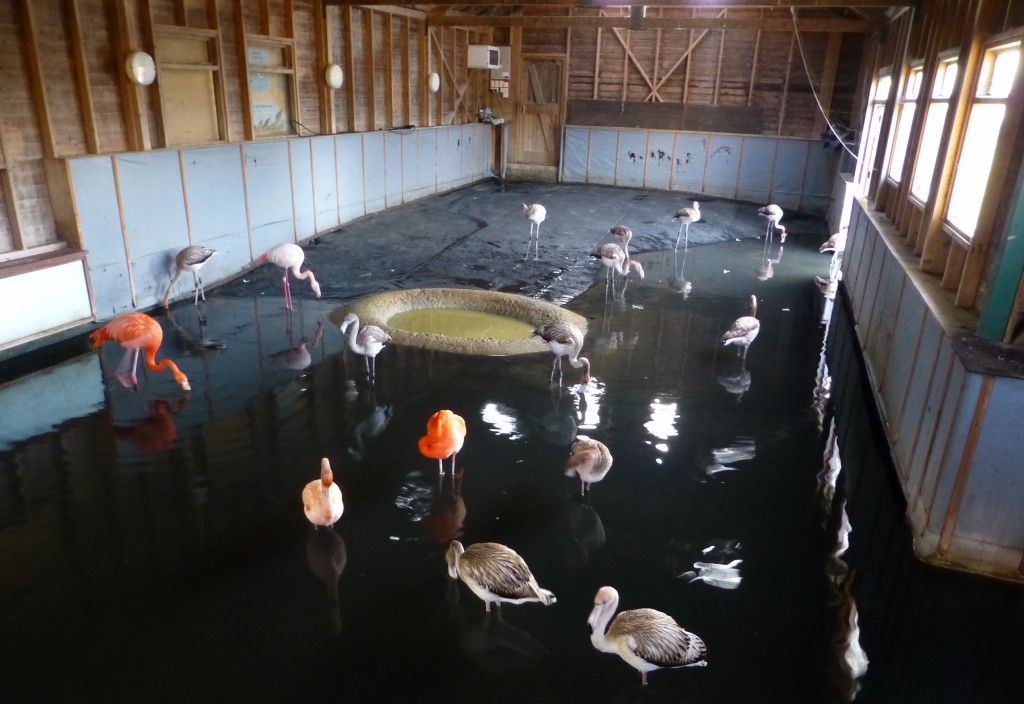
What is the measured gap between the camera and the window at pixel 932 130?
26.5ft

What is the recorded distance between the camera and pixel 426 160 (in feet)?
57.2

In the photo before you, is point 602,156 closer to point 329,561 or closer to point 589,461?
point 589,461

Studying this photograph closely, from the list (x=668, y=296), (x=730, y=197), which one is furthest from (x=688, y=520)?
(x=730, y=197)

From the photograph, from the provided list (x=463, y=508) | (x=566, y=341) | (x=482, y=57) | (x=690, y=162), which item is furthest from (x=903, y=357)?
(x=482, y=57)

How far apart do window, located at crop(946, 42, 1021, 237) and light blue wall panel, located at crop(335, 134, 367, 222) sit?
409 inches

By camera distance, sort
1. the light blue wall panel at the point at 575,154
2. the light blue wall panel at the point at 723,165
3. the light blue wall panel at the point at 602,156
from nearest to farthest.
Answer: the light blue wall panel at the point at 723,165
the light blue wall panel at the point at 602,156
the light blue wall panel at the point at 575,154

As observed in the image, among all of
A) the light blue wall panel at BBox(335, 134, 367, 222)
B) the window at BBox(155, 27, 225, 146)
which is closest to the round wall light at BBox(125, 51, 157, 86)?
the window at BBox(155, 27, 225, 146)

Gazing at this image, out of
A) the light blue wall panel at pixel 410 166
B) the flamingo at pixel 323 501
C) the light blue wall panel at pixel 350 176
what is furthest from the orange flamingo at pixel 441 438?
the light blue wall panel at pixel 410 166

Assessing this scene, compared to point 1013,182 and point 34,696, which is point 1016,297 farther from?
point 34,696

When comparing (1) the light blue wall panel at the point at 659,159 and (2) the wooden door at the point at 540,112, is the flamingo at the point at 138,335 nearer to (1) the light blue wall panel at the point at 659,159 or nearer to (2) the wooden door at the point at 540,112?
(1) the light blue wall panel at the point at 659,159

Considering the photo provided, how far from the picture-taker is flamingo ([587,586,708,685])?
3564mm

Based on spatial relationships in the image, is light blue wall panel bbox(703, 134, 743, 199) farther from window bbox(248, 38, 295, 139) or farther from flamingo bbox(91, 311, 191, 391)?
flamingo bbox(91, 311, 191, 391)

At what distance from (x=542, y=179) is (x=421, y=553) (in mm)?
18420

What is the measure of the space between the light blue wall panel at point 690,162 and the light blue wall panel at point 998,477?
53.7 ft
